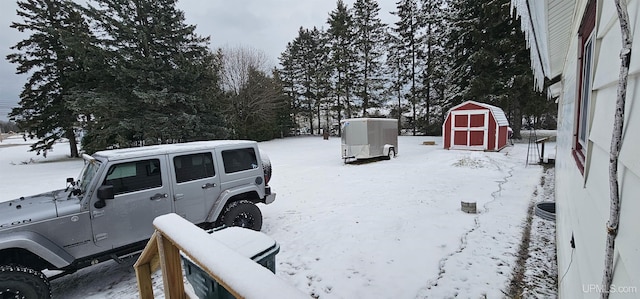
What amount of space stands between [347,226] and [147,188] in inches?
133

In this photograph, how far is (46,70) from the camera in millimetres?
16609

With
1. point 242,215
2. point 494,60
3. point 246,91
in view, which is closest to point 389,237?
point 242,215

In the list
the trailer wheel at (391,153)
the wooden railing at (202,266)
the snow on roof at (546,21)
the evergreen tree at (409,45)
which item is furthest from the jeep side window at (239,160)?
the evergreen tree at (409,45)

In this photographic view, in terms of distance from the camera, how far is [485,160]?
10633mm

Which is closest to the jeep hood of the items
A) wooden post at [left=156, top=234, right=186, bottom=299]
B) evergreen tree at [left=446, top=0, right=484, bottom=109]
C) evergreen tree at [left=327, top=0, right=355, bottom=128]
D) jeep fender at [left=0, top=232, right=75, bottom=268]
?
jeep fender at [left=0, top=232, right=75, bottom=268]

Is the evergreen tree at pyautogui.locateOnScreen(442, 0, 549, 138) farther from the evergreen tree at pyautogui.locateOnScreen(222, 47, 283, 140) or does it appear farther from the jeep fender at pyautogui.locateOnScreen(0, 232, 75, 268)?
the jeep fender at pyautogui.locateOnScreen(0, 232, 75, 268)

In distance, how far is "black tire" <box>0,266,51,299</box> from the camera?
261cm

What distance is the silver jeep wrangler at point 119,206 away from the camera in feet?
9.23

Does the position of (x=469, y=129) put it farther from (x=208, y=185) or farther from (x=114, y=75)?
(x=114, y=75)

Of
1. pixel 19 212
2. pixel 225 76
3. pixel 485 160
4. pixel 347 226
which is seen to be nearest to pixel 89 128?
pixel 225 76

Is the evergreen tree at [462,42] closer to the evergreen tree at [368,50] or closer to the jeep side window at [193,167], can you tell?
the evergreen tree at [368,50]

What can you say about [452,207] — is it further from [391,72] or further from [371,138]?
[391,72]

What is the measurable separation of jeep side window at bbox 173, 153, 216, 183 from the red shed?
14.2 meters

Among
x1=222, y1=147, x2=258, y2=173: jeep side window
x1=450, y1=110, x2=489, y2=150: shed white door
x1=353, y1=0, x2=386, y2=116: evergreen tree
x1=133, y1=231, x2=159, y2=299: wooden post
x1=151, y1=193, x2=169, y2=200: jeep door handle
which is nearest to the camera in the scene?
x1=133, y1=231, x2=159, y2=299: wooden post
